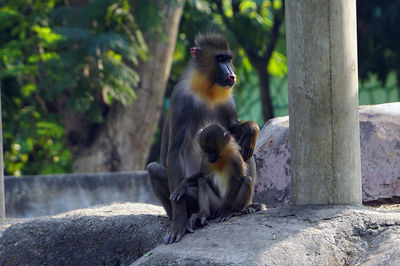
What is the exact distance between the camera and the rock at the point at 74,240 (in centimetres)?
547

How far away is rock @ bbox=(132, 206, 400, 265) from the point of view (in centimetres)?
409

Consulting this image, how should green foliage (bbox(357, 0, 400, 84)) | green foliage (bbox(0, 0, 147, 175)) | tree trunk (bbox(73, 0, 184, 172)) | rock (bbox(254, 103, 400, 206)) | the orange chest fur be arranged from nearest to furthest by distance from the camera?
the orange chest fur, rock (bbox(254, 103, 400, 206)), green foliage (bbox(0, 0, 147, 175)), tree trunk (bbox(73, 0, 184, 172)), green foliage (bbox(357, 0, 400, 84))

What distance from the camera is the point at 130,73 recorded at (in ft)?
30.5

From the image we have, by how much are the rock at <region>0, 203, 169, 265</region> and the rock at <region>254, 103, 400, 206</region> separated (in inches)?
52.1

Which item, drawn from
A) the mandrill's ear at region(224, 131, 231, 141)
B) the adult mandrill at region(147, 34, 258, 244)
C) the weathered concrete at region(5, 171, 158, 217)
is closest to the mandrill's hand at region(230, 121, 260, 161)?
the adult mandrill at region(147, 34, 258, 244)

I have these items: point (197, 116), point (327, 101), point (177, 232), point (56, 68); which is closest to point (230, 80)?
point (197, 116)

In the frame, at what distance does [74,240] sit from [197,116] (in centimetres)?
144

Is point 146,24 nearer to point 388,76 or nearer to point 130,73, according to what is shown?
point 130,73

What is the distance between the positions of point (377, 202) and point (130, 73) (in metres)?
4.30

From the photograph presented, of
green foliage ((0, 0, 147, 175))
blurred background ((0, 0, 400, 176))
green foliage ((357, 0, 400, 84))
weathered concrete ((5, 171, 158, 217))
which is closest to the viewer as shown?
weathered concrete ((5, 171, 158, 217))

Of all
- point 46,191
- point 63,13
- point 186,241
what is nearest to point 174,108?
point 186,241

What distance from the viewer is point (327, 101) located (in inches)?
188

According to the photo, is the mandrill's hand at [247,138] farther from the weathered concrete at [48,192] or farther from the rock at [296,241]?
the weathered concrete at [48,192]

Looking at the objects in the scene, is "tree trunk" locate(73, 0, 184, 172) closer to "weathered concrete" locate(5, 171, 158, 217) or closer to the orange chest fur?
"weathered concrete" locate(5, 171, 158, 217)
